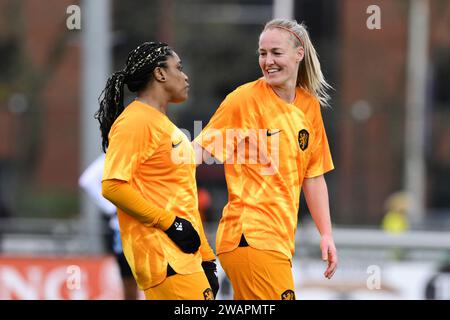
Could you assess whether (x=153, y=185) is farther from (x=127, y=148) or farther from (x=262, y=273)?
(x=262, y=273)

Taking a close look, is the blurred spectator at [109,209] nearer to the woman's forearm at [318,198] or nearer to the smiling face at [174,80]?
the woman's forearm at [318,198]

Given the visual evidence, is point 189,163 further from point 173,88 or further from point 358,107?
point 358,107

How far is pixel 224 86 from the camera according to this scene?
30125mm

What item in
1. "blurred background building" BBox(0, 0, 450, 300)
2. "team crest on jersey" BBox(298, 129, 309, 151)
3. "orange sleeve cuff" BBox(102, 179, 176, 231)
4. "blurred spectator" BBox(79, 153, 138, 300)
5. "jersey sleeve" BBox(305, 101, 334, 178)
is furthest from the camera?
"blurred background building" BBox(0, 0, 450, 300)

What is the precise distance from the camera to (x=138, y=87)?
5230 millimetres

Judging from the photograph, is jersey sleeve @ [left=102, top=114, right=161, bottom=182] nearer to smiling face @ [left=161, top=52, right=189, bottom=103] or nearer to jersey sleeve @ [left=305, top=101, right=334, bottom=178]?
smiling face @ [left=161, top=52, right=189, bottom=103]

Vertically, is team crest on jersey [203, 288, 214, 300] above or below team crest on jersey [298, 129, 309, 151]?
below

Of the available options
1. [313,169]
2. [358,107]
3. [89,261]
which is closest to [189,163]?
[313,169]

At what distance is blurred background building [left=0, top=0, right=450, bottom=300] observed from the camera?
25719mm

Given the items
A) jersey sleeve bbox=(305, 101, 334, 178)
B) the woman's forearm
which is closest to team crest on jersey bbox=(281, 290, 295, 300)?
the woman's forearm

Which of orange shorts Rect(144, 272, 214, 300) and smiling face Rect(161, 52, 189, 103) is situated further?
smiling face Rect(161, 52, 189, 103)

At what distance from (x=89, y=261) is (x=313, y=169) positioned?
250 inches

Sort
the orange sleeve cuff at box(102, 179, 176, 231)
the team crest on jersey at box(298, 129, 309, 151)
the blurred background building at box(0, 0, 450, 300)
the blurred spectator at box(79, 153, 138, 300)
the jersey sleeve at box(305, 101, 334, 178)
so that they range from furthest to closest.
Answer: the blurred background building at box(0, 0, 450, 300)
the blurred spectator at box(79, 153, 138, 300)
the jersey sleeve at box(305, 101, 334, 178)
the team crest on jersey at box(298, 129, 309, 151)
the orange sleeve cuff at box(102, 179, 176, 231)

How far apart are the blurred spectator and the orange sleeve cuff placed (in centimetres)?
296
